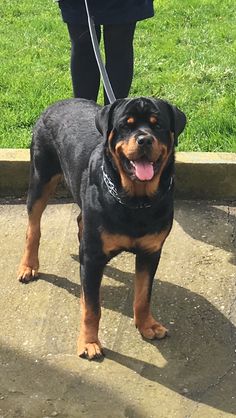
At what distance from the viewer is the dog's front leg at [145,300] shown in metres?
3.61

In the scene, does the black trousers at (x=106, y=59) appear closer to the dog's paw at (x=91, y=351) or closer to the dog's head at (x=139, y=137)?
the dog's head at (x=139, y=137)

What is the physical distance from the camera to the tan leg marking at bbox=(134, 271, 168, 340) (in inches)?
144

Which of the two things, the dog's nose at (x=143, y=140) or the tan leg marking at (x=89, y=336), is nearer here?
the dog's nose at (x=143, y=140)

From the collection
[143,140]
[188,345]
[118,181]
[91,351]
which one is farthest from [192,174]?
[143,140]

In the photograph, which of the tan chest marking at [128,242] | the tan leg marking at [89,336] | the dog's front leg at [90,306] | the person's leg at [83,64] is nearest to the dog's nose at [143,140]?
the tan chest marking at [128,242]

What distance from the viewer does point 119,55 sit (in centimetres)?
443

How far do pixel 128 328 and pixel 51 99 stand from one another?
2.62 meters

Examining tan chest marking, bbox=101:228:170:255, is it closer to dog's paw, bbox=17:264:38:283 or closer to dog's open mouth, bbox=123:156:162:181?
dog's open mouth, bbox=123:156:162:181

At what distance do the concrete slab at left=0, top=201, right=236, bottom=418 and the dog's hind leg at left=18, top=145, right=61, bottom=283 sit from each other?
0.28 ft

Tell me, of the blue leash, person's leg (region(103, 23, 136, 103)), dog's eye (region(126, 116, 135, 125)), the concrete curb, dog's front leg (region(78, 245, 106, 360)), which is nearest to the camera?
dog's eye (region(126, 116, 135, 125))

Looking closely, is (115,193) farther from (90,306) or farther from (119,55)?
(119,55)

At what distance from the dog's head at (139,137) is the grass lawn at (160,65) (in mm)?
1964

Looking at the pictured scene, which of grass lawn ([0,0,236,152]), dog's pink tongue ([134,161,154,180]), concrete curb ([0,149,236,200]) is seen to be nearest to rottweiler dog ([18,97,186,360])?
dog's pink tongue ([134,161,154,180])

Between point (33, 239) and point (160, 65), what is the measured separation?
2.93 m
